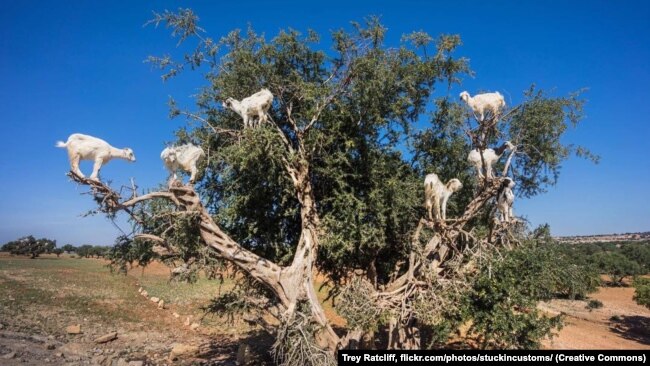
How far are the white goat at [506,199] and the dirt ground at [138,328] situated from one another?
295 inches

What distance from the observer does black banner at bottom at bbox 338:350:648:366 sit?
817cm

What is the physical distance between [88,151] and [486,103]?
7.27 m

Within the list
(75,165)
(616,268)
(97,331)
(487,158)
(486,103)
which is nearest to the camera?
(75,165)

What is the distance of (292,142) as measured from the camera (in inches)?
435

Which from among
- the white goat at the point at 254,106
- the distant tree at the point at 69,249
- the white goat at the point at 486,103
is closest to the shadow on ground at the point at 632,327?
the white goat at the point at 486,103

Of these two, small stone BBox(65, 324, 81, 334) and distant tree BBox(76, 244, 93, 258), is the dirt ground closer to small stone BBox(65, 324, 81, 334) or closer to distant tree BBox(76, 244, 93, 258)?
small stone BBox(65, 324, 81, 334)

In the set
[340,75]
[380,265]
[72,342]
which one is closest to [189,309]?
[72,342]

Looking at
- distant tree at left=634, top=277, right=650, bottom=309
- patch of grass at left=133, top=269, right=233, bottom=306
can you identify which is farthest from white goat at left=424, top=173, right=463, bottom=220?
distant tree at left=634, top=277, right=650, bottom=309

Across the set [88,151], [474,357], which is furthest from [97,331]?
[474,357]

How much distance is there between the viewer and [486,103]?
7.69 m

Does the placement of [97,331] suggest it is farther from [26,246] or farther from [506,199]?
[26,246]

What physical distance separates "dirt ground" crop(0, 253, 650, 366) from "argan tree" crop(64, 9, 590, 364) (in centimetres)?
265

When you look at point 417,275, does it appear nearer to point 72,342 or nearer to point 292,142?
point 292,142

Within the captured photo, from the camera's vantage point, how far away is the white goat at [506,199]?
870 centimetres
